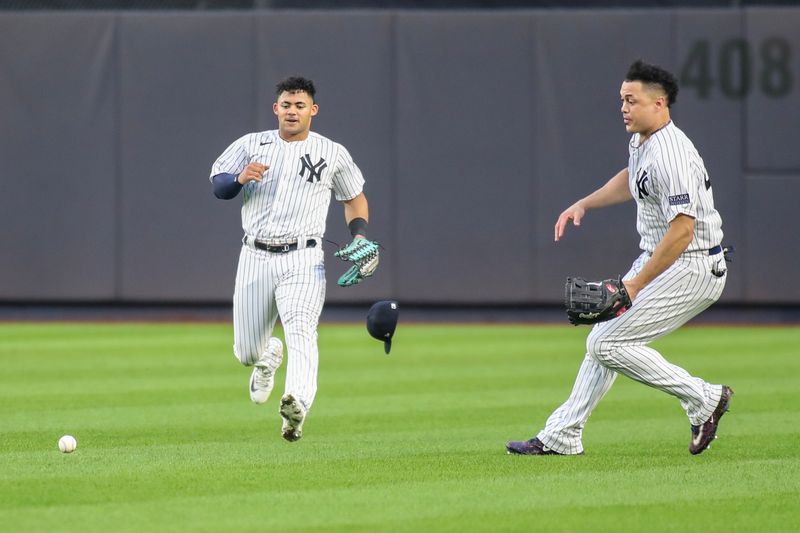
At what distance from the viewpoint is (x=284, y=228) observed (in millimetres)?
7895

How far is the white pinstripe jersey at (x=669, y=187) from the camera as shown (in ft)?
22.3

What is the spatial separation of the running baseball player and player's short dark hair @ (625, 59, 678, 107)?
6.12 feet

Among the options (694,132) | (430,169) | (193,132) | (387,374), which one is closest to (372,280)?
(430,169)

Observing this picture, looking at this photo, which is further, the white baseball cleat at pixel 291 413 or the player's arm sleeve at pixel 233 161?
Result: the player's arm sleeve at pixel 233 161

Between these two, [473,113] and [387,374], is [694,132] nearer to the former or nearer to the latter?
[473,113]

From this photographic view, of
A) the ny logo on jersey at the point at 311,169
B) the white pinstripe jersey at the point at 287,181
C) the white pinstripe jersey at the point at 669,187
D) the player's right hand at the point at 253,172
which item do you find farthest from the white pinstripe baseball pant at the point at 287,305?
the white pinstripe jersey at the point at 669,187

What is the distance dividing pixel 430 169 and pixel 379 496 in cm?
1174

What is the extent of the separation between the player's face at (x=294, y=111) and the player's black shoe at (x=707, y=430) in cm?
279

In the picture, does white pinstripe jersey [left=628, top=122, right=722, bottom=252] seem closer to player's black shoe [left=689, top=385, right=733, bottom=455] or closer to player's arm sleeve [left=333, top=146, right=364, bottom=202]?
player's black shoe [left=689, top=385, right=733, bottom=455]

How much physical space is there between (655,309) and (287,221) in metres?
2.19

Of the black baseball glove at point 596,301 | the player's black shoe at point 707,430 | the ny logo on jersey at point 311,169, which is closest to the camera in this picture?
the black baseball glove at point 596,301

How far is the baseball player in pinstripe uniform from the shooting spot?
22.9ft

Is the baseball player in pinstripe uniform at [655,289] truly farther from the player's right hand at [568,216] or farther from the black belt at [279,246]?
the black belt at [279,246]

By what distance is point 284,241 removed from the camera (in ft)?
25.9
